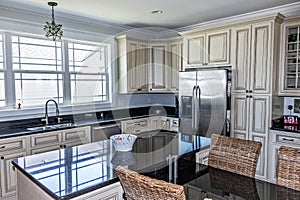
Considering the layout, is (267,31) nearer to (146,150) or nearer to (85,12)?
Answer: (146,150)

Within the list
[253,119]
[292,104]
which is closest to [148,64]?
[253,119]

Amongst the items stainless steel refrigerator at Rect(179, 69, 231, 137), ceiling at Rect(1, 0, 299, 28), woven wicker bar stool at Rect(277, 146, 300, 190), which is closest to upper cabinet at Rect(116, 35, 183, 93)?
ceiling at Rect(1, 0, 299, 28)

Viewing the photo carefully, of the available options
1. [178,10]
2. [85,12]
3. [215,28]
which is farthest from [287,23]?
[85,12]

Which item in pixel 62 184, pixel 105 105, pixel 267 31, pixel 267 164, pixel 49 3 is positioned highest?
pixel 49 3

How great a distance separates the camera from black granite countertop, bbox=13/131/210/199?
52.4 inches

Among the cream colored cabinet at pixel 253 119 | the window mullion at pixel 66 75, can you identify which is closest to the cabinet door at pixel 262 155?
the cream colored cabinet at pixel 253 119

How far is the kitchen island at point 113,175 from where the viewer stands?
4.36 feet

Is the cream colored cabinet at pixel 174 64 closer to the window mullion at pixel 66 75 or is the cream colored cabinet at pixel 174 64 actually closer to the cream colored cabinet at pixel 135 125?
the cream colored cabinet at pixel 135 125

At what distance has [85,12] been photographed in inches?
137

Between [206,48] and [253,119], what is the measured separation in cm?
132

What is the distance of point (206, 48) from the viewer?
370 centimetres

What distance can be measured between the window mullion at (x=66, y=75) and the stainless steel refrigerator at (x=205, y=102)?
74.6 inches

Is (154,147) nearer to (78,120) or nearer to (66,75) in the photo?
(78,120)

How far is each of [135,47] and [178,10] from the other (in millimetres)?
1175
